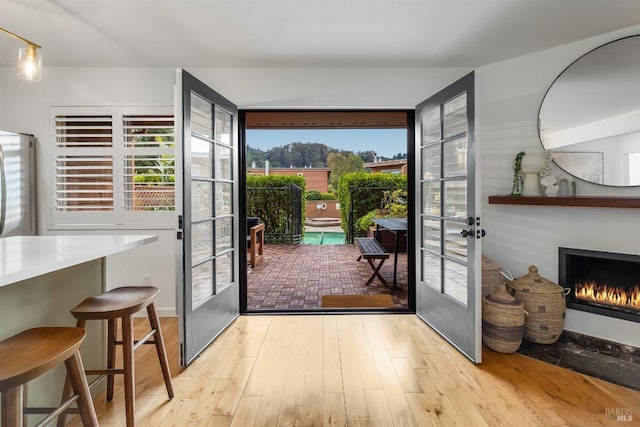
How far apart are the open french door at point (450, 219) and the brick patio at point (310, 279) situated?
867 mm

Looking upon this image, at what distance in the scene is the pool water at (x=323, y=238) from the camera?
327 inches

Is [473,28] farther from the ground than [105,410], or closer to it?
farther from the ground

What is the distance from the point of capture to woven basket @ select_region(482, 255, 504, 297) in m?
2.67

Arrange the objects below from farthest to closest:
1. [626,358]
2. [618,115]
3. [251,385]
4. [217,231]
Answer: [217,231] < [618,115] < [626,358] < [251,385]

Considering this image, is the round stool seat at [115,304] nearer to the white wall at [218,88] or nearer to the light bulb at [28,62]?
the light bulb at [28,62]

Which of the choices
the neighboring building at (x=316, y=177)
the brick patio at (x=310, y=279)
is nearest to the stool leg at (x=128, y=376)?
the brick patio at (x=310, y=279)

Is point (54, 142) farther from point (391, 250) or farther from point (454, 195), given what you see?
point (391, 250)

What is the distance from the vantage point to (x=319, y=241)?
8594 millimetres

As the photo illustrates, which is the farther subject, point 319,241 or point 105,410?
point 319,241

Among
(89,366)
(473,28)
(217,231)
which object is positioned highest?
(473,28)

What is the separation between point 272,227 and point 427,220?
5.34 meters

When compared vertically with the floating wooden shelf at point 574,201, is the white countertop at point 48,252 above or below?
below

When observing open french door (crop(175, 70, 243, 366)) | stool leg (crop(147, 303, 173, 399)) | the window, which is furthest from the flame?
the window

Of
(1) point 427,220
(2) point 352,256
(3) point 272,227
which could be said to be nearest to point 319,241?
(3) point 272,227
